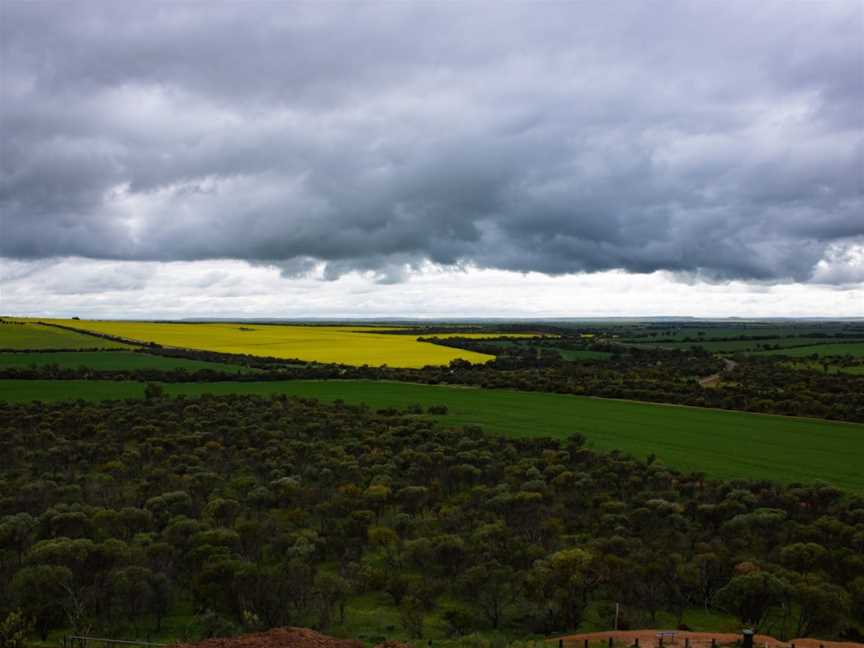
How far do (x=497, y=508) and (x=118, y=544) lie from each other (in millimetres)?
14730

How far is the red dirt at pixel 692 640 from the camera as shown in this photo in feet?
49.2

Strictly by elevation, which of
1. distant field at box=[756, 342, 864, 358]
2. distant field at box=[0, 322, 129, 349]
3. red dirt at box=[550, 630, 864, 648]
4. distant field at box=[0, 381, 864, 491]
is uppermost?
distant field at box=[0, 322, 129, 349]

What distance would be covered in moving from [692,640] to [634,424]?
40.2 metres

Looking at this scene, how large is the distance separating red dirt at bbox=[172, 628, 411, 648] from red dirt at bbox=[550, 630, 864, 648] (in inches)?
189

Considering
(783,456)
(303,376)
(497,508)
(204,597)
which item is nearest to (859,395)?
(783,456)

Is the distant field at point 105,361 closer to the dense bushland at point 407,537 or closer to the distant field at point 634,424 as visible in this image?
the distant field at point 634,424

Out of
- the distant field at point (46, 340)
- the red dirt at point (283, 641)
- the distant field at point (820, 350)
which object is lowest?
the red dirt at point (283, 641)

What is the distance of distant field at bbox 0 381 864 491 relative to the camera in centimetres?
3959

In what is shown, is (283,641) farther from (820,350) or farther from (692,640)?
(820,350)

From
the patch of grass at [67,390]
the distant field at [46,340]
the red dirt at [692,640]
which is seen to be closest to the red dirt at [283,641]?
the red dirt at [692,640]

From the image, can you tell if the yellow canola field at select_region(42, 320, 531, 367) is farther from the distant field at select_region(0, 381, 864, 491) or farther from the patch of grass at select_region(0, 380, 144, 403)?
the patch of grass at select_region(0, 380, 144, 403)

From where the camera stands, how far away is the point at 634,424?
2126 inches

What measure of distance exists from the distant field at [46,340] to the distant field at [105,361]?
1170 cm

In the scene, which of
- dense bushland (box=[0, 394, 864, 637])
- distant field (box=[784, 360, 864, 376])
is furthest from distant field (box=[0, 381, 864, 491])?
distant field (box=[784, 360, 864, 376])
